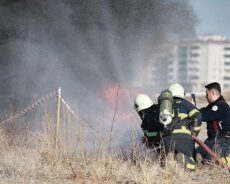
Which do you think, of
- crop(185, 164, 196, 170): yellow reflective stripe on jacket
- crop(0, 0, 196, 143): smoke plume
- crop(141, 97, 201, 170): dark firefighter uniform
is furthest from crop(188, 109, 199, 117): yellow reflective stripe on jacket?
crop(0, 0, 196, 143): smoke plume

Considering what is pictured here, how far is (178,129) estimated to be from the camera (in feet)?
20.6

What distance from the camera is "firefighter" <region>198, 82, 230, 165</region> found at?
6648 millimetres

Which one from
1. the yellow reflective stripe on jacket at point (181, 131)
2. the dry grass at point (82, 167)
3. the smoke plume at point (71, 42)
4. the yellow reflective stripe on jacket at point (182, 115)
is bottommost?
the dry grass at point (82, 167)

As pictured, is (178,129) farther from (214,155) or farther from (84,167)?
(84,167)

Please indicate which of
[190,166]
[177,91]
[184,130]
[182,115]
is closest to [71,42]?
[177,91]

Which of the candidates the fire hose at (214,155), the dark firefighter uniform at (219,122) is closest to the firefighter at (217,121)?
the dark firefighter uniform at (219,122)

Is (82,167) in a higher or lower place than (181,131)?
lower


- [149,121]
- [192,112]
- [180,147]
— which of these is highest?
[192,112]

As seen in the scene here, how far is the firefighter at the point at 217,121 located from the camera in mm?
6648

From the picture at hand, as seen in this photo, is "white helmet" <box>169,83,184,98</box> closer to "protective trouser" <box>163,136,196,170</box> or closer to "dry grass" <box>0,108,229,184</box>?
"protective trouser" <box>163,136,196,170</box>

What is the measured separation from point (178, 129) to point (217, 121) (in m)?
0.75

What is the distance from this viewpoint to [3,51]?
38.9 ft

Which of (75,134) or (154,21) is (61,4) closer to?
(154,21)

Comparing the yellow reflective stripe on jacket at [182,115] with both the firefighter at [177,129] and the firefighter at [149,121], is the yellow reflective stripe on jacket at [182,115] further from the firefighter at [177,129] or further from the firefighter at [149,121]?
the firefighter at [149,121]
